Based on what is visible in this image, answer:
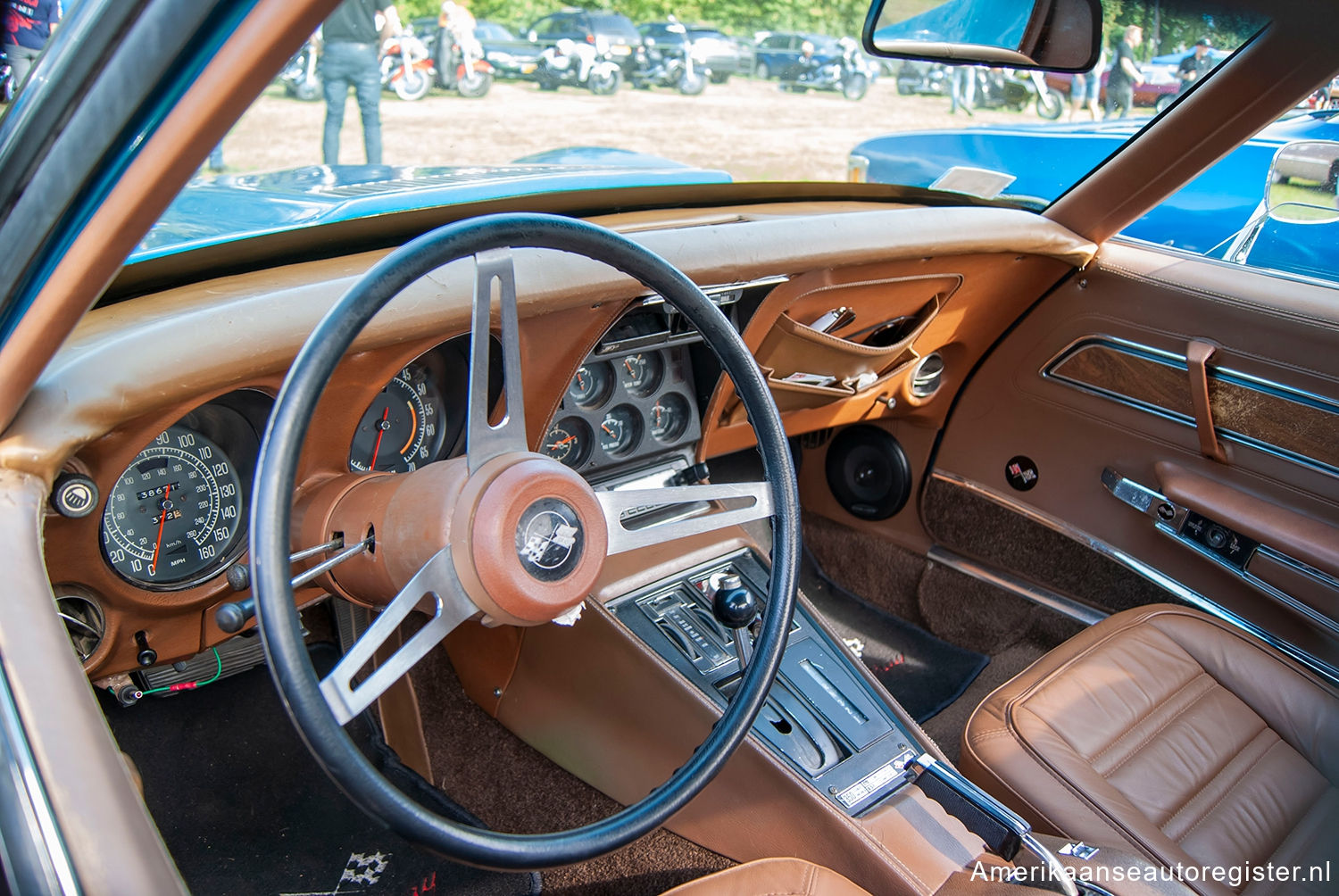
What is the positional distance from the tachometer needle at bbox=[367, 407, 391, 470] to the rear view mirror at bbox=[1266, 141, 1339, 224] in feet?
6.57

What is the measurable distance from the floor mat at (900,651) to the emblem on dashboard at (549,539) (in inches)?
56.5

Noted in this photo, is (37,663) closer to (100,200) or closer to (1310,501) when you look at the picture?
(100,200)

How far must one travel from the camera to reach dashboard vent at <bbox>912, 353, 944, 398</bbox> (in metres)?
2.81

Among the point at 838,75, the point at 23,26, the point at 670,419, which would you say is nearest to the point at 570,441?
the point at 670,419

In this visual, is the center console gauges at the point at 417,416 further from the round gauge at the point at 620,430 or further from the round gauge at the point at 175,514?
the round gauge at the point at 620,430

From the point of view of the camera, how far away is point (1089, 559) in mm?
2588

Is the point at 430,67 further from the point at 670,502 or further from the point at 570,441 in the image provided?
the point at 670,502

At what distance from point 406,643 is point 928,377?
2.01 meters

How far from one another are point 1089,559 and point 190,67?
94.0 inches

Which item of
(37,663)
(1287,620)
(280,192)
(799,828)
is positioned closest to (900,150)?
(1287,620)

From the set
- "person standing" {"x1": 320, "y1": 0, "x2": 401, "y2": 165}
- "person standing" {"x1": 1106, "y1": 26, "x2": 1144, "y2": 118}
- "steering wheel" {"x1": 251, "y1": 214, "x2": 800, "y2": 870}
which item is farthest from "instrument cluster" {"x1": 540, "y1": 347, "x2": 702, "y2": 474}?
"person standing" {"x1": 320, "y1": 0, "x2": 401, "y2": 165}

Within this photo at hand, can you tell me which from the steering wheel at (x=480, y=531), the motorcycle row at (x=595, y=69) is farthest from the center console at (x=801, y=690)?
the motorcycle row at (x=595, y=69)

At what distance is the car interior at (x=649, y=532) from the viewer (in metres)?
1.00

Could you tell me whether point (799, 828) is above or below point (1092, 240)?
below
